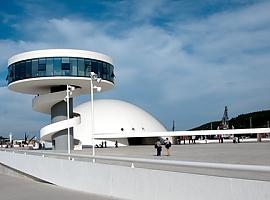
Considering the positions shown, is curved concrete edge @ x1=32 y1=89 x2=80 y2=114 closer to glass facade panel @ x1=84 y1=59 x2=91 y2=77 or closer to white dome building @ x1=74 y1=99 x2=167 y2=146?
glass facade panel @ x1=84 y1=59 x2=91 y2=77

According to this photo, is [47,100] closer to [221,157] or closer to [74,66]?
[74,66]

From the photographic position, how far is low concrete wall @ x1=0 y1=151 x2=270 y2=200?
6605 millimetres

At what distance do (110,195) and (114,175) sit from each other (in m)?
0.52

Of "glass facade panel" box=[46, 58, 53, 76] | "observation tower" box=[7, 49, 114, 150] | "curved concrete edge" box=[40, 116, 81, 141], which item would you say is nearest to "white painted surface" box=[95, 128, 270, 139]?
"observation tower" box=[7, 49, 114, 150]

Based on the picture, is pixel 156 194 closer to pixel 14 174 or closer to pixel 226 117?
pixel 14 174

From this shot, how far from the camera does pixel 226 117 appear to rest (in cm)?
14100

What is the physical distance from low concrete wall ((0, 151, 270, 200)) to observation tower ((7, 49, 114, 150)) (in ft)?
111

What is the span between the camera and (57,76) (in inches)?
1917

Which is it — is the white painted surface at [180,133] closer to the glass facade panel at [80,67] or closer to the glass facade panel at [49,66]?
the glass facade panel at [80,67]

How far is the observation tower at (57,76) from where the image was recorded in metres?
49.0

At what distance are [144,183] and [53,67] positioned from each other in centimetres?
4134

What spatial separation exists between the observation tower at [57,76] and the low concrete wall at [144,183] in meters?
33.7

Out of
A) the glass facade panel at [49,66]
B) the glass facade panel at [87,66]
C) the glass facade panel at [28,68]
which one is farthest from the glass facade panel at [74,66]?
the glass facade panel at [28,68]

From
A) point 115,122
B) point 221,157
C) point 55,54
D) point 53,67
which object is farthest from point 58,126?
point 115,122
